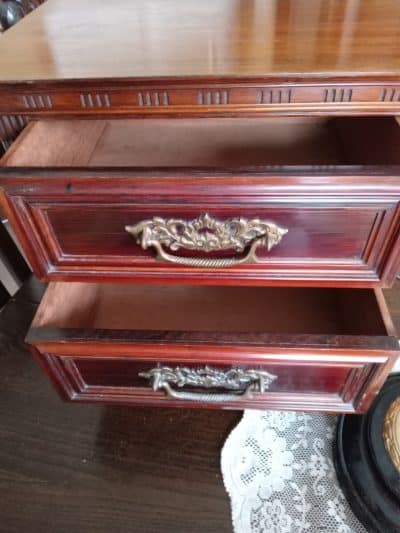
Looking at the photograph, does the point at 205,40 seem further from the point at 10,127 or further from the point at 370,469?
the point at 370,469

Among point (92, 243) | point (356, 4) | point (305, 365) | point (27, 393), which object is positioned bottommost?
point (27, 393)

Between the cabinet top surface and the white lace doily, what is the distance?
501mm

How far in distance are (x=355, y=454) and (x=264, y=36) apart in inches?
21.7

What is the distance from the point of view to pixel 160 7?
1.79ft

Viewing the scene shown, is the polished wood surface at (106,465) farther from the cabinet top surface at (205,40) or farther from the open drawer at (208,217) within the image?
the cabinet top surface at (205,40)

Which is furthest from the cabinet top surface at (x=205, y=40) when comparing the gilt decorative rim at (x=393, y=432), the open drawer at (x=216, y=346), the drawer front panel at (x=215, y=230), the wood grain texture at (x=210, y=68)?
the gilt decorative rim at (x=393, y=432)

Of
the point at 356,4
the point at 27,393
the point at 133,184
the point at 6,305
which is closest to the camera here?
the point at 133,184

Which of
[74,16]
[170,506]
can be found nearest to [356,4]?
[74,16]

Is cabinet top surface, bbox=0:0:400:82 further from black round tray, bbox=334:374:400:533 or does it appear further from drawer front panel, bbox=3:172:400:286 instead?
black round tray, bbox=334:374:400:533

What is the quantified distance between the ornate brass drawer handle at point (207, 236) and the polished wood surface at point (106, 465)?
34 cm

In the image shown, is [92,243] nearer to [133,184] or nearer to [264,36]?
[133,184]

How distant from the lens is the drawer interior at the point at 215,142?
515 mm

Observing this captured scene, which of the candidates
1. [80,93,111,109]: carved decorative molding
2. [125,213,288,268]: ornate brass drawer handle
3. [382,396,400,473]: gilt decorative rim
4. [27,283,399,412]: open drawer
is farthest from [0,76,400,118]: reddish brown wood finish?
[382,396,400,473]: gilt decorative rim

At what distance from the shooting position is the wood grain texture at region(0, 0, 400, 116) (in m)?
0.36
